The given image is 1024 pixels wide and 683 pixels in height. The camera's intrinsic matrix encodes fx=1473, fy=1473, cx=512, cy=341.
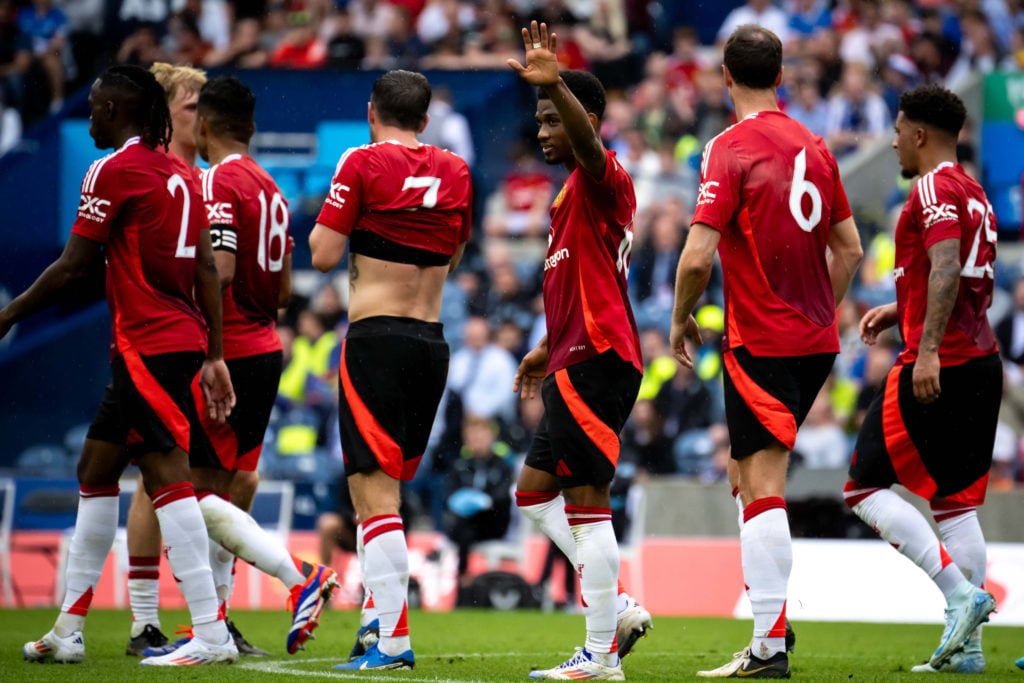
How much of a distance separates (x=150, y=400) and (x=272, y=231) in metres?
1.43

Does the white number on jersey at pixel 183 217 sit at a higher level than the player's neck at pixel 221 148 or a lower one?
lower

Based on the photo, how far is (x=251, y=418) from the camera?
7.39 meters

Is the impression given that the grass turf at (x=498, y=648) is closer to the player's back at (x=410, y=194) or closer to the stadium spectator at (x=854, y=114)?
the player's back at (x=410, y=194)

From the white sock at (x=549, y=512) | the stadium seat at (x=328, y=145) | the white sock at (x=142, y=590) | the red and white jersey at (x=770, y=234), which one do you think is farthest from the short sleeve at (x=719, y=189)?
the stadium seat at (x=328, y=145)

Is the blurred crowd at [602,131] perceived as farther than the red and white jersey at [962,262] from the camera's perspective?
Yes

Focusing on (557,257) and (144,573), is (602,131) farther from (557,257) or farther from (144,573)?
(557,257)

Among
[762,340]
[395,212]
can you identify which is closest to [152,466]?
[395,212]

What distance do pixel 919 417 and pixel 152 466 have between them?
348 centimetres

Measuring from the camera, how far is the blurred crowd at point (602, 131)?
14.0m

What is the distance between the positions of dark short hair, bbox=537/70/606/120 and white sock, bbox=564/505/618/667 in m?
1.67

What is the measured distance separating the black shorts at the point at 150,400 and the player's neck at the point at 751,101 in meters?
2.64

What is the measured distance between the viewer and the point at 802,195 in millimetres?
6141

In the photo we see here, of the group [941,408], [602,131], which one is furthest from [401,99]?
[602,131]

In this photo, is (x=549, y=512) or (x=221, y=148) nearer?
(x=549, y=512)
